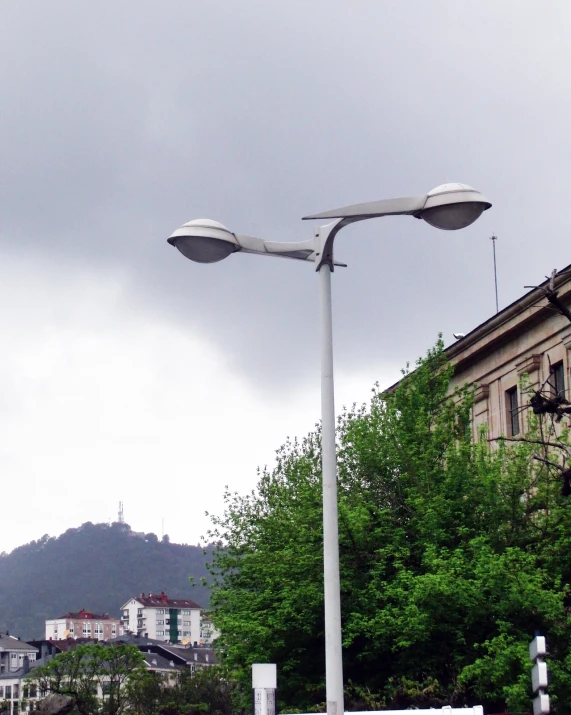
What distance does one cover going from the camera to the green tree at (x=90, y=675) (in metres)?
93.8

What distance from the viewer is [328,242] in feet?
37.0

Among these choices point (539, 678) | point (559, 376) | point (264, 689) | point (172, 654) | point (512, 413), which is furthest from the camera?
point (172, 654)

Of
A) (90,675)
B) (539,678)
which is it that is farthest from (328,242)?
(90,675)

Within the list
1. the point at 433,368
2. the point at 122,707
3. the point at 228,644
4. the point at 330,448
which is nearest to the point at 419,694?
the point at 228,644

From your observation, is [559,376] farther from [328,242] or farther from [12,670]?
[12,670]

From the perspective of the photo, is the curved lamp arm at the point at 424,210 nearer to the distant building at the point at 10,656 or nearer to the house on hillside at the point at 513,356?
the house on hillside at the point at 513,356

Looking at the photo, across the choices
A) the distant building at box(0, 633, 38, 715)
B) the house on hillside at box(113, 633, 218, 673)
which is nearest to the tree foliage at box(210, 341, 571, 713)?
the distant building at box(0, 633, 38, 715)

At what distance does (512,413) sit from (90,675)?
58017 millimetres

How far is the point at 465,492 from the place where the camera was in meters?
34.5

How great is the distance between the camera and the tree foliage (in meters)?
30.1

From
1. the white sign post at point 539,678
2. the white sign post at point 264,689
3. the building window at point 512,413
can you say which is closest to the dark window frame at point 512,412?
the building window at point 512,413

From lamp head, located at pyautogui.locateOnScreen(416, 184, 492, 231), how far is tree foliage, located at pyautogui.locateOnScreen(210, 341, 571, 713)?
18.8m

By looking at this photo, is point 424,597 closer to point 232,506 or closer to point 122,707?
point 232,506

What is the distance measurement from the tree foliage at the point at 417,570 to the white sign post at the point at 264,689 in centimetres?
1572
